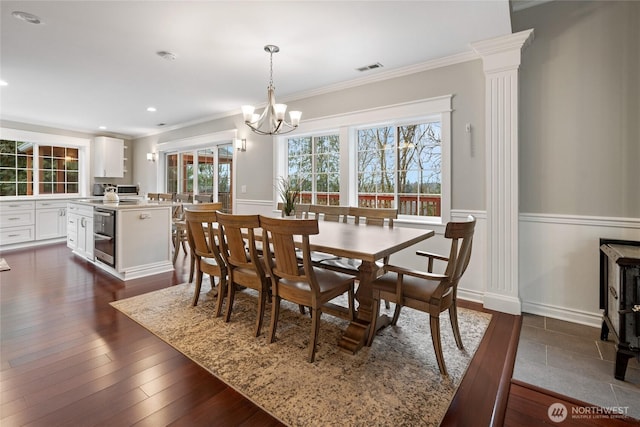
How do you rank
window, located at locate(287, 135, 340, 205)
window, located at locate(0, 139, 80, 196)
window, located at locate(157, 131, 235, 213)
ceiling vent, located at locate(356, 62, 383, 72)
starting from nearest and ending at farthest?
ceiling vent, located at locate(356, 62, 383, 72), window, located at locate(287, 135, 340, 205), window, located at locate(157, 131, 235, 213), window, located at locate(0, 139, 80, 196)

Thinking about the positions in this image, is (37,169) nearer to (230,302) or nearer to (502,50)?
A: (230,302)

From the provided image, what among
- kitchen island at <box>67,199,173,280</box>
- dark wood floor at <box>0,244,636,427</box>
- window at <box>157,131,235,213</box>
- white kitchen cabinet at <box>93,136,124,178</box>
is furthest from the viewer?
white kitchen cabinet at <box>93,136,124,178</box>

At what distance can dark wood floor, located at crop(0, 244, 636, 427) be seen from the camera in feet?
5.22

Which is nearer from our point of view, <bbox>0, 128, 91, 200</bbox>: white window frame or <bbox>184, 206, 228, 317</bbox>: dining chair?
<bbox>184, 206, 228, 317</bbox>: dining chair

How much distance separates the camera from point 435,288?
6.91ft

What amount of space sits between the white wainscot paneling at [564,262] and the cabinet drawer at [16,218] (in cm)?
818

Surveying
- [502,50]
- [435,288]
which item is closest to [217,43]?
[502,50]

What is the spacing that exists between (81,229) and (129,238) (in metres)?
1.55

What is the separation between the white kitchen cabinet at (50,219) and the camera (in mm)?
6195

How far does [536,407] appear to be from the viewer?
1.70 m

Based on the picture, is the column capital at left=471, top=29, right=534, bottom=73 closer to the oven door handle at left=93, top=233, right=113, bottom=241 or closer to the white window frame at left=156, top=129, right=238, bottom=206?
the white window frame at left=156, top=129, right=238, bottom=206

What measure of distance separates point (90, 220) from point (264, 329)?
354 centimetres

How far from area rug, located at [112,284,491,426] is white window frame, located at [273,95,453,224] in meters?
1.29

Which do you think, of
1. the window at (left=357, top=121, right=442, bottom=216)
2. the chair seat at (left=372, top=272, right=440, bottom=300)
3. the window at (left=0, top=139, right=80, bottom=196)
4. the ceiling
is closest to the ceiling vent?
the ceiling
